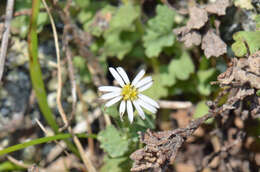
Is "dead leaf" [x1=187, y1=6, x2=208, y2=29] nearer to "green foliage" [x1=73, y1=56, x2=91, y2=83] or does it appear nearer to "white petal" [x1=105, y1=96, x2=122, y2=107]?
"white petal" [x1=105, y1=96, x2=122, y2=107]

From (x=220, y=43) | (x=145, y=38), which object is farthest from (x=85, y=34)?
(x=220, y=43)

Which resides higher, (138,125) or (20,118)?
(20,118)

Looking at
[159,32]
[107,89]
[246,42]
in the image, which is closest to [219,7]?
[246,42]

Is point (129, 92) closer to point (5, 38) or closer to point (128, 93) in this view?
point (128, 93)

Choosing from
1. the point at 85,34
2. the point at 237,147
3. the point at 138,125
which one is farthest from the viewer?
the point at 85,34

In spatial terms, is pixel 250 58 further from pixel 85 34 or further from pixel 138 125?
pixel 85 34

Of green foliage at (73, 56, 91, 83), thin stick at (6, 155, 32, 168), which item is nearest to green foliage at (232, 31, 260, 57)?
green foliage at (73, 56, 91, 83)
